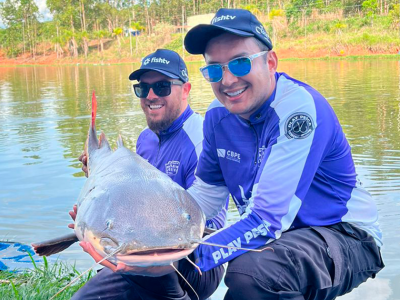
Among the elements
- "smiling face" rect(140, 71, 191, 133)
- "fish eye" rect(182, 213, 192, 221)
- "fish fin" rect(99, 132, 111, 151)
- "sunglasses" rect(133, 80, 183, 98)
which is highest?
"sunglasses" rect(133, 80, 183, 98)

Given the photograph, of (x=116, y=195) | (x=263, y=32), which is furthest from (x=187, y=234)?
(x=263, y=32)

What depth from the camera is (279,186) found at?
2.25 m

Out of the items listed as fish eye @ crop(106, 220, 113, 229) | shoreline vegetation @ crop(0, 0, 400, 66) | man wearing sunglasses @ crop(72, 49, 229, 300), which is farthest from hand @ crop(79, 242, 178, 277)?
shoreline vegetation @ crop(0, 0, 400, 66)

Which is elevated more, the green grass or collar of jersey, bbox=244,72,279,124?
collar of jersey, bbox=244,72,279,124

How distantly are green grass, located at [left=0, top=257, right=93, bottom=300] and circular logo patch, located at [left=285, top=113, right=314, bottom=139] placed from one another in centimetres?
190

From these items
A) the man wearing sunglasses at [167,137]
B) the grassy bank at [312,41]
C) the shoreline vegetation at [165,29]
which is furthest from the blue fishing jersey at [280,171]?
the grassy bank at [312,41]

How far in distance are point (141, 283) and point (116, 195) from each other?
2.21 ft

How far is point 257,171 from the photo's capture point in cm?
258

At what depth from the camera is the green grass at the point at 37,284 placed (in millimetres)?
3156

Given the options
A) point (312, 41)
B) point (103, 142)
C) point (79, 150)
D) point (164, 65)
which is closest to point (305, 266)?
point (103, 142)

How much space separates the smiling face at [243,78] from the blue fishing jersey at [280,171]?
0.17ft

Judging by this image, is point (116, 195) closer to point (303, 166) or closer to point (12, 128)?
point (303, 166)

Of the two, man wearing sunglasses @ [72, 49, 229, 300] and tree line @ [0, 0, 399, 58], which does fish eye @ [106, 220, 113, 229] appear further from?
tree line @ [0, 0, 399, 58]

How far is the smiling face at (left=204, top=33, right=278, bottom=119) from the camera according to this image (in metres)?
2.59
